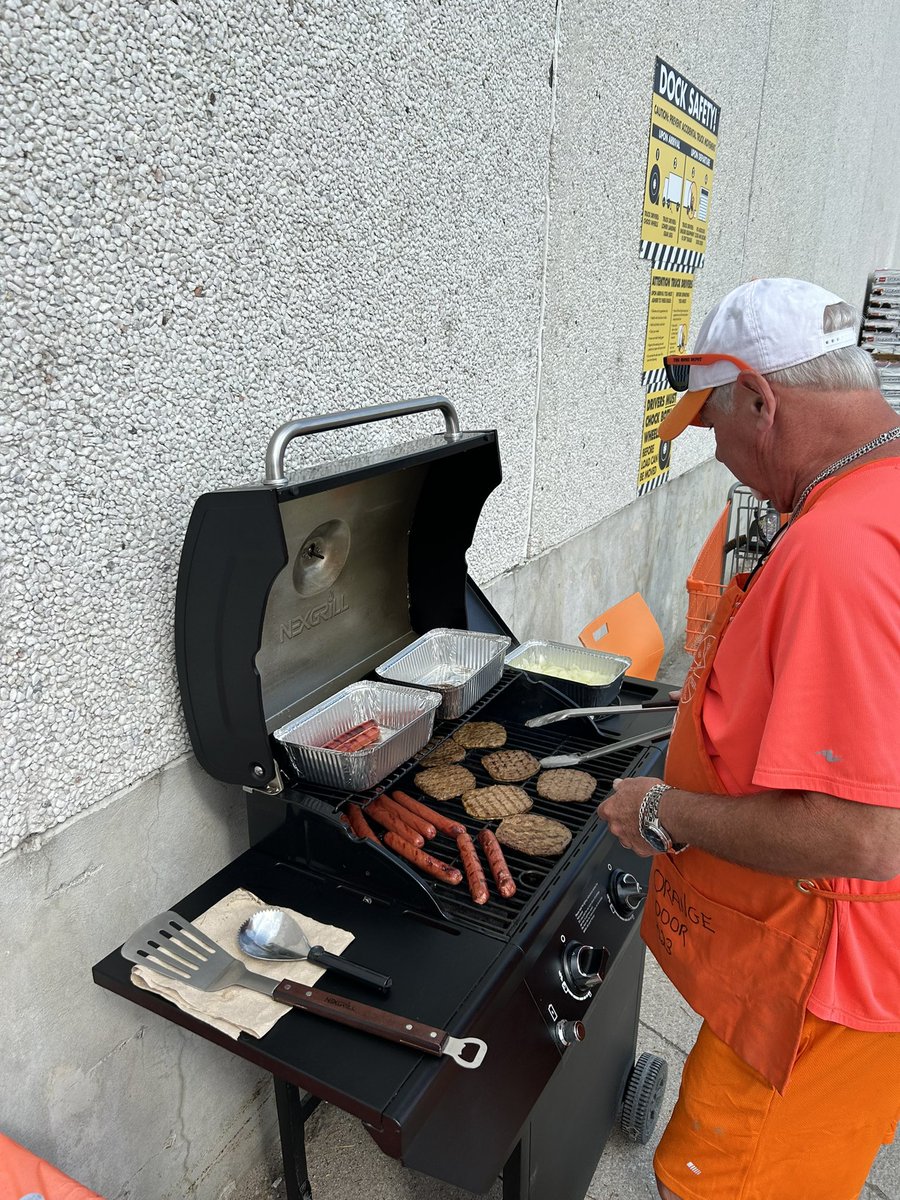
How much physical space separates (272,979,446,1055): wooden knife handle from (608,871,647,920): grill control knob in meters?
0.64

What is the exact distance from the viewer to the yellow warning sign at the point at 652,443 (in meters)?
4.23

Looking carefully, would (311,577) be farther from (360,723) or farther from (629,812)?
(629,812)

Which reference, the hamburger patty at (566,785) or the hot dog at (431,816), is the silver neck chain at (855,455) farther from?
the hot dog at (431,816)

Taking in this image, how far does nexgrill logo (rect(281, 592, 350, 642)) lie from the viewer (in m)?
1.70

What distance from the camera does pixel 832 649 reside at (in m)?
Answer: 1.12

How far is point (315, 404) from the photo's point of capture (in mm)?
Result: 1868

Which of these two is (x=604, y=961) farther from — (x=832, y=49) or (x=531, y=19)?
(x=832, y=49)

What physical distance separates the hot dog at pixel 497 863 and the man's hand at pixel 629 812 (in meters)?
0.23

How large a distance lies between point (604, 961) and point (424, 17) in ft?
7.47

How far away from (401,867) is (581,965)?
412 millimetres

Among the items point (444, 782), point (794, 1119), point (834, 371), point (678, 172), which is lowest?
point (794, 1119)

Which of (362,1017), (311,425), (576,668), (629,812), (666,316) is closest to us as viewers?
(362,1017)

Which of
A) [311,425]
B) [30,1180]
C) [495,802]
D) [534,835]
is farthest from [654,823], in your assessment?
[30,1180]

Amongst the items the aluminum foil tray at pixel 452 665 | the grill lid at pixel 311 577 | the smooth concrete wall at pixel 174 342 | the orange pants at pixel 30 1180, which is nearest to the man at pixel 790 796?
the aluminum foil tray at pixel 452 665
